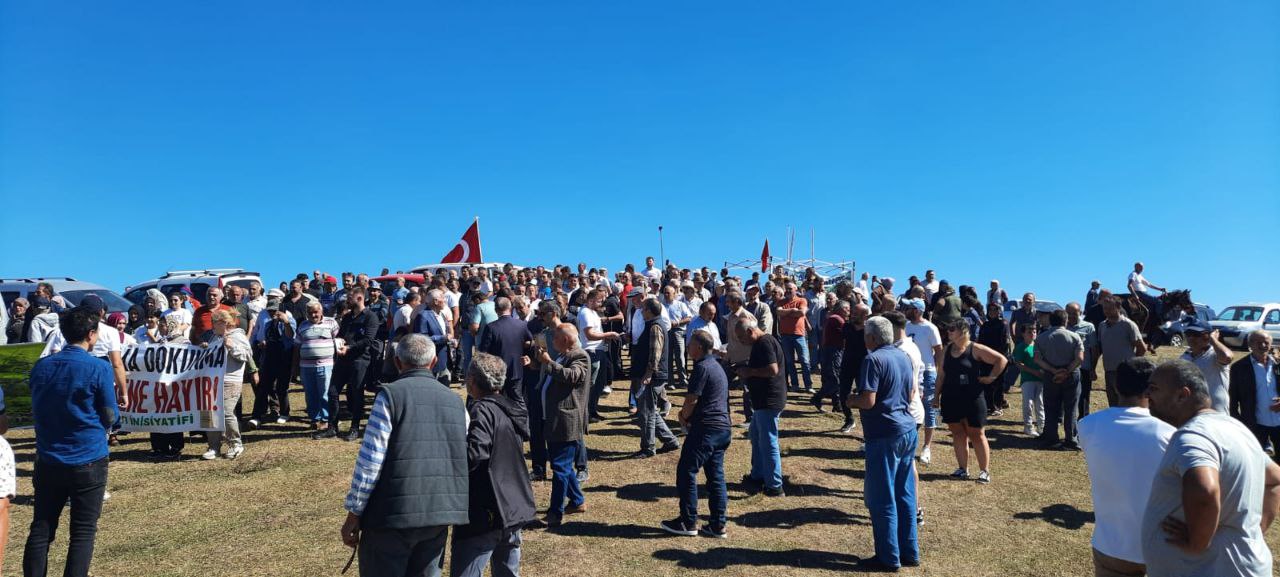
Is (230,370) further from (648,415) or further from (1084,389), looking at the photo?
(1084,389)

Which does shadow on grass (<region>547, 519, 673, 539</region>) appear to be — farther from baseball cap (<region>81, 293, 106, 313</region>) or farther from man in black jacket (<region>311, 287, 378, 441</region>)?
man in black jacket (<region>311, 287, 378, 441</region>)

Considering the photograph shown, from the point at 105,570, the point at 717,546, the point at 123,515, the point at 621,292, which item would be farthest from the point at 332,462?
the point at 621,292

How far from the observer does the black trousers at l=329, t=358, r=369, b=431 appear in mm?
9984

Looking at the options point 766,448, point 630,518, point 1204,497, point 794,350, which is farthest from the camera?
point 794,350

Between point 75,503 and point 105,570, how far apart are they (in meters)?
1.46

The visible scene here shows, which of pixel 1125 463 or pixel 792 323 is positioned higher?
pixel 792 323

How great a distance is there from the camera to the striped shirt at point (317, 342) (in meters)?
9.87

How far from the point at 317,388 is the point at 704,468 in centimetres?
658

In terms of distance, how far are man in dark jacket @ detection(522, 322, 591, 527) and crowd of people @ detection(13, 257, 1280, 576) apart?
0.02 meters

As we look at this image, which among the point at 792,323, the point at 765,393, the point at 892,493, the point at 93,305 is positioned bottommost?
the point at 892,493

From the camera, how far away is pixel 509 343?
8250 millimetres

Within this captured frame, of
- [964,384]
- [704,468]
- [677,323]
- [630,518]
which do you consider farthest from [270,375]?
[964,384]

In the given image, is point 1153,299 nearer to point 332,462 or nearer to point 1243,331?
point 1243,331

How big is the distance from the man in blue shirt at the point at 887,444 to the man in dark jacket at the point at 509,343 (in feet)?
13.5
